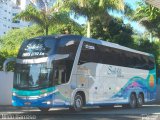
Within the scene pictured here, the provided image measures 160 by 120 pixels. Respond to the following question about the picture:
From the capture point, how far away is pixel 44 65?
18.9 meters

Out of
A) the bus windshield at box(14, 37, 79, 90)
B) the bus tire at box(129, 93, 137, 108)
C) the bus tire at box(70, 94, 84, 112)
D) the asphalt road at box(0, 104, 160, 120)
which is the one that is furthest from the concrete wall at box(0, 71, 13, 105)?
the bus tire at box(129, 93, 137, 108)

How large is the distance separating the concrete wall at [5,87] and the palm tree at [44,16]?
8742 mm

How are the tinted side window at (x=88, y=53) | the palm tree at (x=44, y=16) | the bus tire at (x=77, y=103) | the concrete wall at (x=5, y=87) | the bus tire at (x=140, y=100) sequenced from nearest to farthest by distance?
the bus tire at (x=77, y=103), the tinted side window at (x=88, y=53), the concrete wall at (x=5, y=87), the bus tire at (x=140, y=100), the palm tree at (x=44, y=16)

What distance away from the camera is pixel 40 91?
18.8 m

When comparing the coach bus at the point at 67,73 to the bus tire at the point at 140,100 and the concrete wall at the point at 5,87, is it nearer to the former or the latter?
the bus tire at the point at 140,100

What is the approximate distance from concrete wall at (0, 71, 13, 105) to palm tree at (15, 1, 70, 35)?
8.74 meters

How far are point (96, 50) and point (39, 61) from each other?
412 centimetres

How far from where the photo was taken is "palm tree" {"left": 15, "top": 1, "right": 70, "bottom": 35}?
34.4m

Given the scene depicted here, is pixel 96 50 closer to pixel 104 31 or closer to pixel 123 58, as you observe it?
pixel 123 58

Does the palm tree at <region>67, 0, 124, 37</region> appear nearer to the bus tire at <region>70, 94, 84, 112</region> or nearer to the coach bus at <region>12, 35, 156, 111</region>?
the coach bus at <region>12, 35, 156, 111</region>

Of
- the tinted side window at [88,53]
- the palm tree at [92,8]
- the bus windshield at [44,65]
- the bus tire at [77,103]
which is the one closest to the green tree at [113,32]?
the palm tree at [92,8]

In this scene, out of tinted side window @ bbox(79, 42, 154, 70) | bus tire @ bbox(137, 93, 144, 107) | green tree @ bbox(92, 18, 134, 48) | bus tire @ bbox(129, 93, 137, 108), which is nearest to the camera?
tinted side window @ bbox(79, 42, 154, 70)

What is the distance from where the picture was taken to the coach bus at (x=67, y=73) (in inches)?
742

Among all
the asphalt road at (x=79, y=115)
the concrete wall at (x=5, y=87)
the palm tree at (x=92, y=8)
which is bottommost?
the asphalt road at (x=79, y=115)
